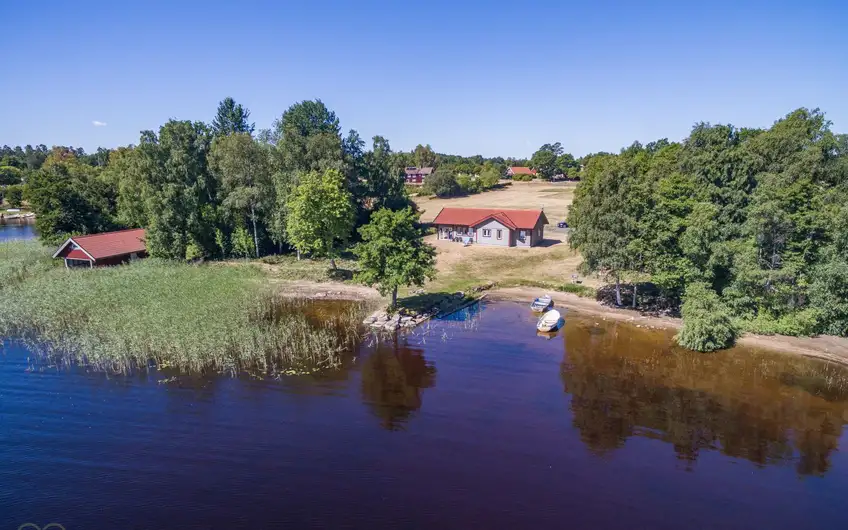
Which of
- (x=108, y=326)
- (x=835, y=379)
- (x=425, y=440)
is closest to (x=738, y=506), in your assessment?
(x=425, y=440)

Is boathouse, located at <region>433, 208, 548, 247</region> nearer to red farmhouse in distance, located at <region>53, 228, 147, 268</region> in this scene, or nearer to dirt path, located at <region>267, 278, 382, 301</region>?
dirt path, located at <region>267, 278, 382, 301</region>

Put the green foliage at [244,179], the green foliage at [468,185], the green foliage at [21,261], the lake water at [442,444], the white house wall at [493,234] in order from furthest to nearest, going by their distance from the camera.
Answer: the green foliage at [468,185], the white house wall at [493,234], the green foliage at [244,179], the green foliage at [21,261], the lake water at [442,444]

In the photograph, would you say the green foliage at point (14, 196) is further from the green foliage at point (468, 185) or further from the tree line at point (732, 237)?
the tree line at point (732, 237)

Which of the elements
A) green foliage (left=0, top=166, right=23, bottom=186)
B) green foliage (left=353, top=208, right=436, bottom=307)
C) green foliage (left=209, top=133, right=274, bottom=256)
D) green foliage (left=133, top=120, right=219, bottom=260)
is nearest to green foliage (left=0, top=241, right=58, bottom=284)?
green foliage (left=133, top=120, right=219, bottom=260)

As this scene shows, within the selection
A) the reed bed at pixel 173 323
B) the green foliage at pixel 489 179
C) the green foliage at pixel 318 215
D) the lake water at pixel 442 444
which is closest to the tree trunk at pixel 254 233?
the green foliage at pixel 318 215

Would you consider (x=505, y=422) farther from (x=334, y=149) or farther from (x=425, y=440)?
(x=334, y=149)

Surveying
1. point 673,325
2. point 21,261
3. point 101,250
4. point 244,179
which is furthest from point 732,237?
point 21,261

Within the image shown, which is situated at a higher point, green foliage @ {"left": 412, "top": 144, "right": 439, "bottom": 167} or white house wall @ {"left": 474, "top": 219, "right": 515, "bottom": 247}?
green foliage @ {"left": 412, "top": 144, "right": 439, "bottom": 167}
